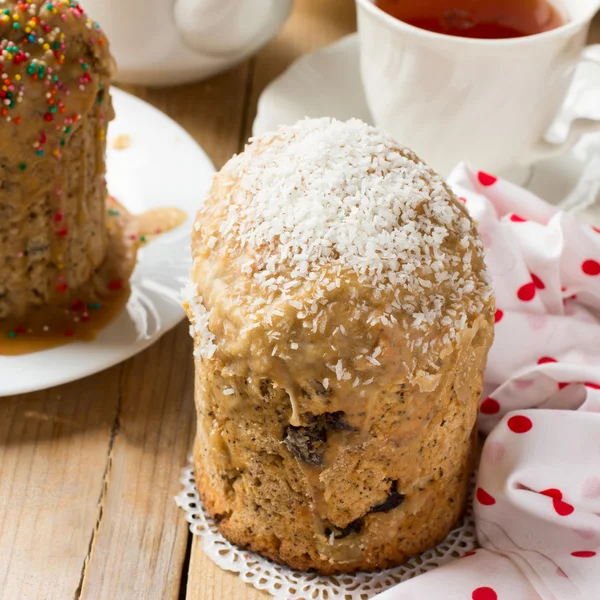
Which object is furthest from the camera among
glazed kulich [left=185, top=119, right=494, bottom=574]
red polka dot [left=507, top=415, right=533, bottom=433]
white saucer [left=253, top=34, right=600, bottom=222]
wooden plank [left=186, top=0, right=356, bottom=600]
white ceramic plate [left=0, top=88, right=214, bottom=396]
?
wooden plank [left=186, top=0, right=356, bottom=600]

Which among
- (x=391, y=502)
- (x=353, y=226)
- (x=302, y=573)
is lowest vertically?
(x=302, y=573)

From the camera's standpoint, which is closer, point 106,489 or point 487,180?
point 106,489

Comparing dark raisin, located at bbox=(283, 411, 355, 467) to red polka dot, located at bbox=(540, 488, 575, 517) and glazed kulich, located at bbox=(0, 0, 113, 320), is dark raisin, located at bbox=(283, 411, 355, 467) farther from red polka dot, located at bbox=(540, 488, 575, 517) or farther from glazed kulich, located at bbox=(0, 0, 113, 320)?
glazed kulich, located at bbox=(0, 0, 113, 320)

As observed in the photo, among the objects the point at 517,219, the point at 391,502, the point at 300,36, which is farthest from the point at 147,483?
the point at 300,36

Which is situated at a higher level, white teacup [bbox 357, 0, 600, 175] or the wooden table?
white teacup [bbox 357, 0, 600, 175]

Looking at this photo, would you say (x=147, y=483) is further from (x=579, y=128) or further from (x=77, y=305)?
(x=579, y=128)

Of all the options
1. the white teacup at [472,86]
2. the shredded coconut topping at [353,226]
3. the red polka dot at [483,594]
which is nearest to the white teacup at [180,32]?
the white teacup at [472,86]

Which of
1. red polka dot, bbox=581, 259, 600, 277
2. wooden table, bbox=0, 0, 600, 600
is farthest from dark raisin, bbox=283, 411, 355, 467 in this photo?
red polka dot, bbox=581, 259, 600, 277
